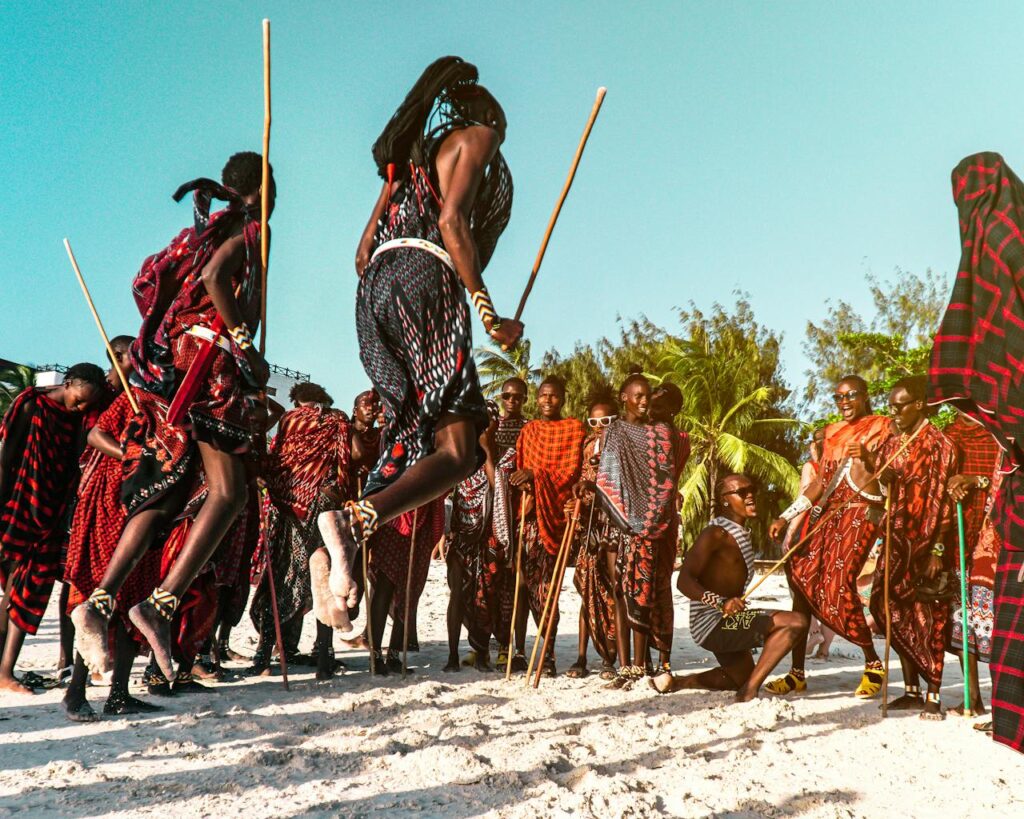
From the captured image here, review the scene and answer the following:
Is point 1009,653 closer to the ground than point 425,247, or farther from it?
closer to the ground

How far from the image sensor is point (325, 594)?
2.94m

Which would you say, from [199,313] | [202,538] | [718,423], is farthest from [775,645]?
[718,423]

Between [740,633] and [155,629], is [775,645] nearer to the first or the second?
[740,633]

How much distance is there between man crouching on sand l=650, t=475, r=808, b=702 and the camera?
5758 mm

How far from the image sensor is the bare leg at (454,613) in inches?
280

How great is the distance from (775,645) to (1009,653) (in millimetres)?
3570

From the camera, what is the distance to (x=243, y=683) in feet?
20.1

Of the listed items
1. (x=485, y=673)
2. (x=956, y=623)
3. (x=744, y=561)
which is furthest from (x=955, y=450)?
(x=485, y=673)

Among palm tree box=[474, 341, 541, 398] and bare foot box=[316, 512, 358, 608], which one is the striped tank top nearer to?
bare foot box=[316, 512, 358, 608]

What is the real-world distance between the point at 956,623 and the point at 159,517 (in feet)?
15.5

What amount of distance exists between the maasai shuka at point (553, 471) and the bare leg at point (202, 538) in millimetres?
3583

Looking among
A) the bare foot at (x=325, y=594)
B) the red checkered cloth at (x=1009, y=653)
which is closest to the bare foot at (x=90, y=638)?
the bare foot at (x=325, y=594)

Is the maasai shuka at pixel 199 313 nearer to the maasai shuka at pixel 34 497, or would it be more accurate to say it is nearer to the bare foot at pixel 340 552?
the bare foot at pixel 340 552

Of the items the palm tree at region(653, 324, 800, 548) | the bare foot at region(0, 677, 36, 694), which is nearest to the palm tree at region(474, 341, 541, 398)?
the palm tree at region(653, 324, 800, 548)
